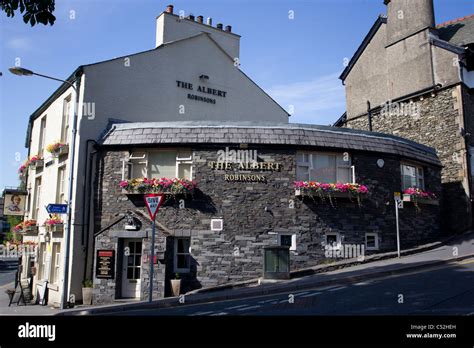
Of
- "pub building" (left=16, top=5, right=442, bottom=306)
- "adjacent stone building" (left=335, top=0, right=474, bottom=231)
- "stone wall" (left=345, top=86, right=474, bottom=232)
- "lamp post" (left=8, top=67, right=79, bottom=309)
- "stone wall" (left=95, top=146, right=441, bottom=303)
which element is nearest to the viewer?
"lamp post" (left=8, top=67, right=79, bottom=309)

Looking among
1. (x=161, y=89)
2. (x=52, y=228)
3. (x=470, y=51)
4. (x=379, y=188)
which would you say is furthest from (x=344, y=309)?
(x=470, y=51)

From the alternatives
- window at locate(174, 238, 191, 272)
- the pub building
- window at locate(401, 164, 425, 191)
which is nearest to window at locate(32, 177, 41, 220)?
the pub building

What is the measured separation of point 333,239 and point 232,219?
12.7 feet

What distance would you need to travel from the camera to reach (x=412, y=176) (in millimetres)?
18453

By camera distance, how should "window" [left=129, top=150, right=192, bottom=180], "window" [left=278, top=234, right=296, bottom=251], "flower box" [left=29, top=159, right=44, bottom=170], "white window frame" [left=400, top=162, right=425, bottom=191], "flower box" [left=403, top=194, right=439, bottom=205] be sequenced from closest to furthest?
"window" [left=278, top=234, right=296, bottom=251]
"window" [left=129, top=150, right=192, bottom=180]
"flower box" [left=403, top=194, right=439, bottom=205]
"white window frame" [left=400, top=162, right=425, bottom=191]
"flower box" [left=29, top=159, right=44, bottom=170]

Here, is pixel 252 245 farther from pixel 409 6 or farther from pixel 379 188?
pixel 409 6

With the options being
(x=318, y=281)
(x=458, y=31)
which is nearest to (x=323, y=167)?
(x=318, y=281)

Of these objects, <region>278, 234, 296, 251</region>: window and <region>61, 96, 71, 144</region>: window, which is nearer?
<region>278, 234, 296, 251</region>: window

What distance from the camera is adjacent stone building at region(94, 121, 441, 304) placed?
576 inches

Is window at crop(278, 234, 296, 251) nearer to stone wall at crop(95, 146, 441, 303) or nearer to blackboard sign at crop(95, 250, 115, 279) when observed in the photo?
stone wall at crop(95, 146, 441, 303)

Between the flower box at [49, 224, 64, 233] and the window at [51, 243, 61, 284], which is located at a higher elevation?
the flower box at [49, 224, 64, 233]

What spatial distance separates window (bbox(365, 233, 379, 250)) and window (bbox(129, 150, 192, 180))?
23.6 ft

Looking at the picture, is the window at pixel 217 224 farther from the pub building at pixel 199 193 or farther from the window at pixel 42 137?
the window at pixel 42 137

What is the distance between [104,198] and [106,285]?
3.15m
